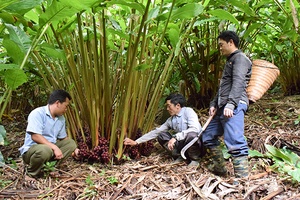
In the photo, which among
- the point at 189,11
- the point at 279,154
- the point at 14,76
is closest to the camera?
the point at 14,76

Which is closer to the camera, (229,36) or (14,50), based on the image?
(14,50)

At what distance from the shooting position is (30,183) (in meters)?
1.50

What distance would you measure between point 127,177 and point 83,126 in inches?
18.2

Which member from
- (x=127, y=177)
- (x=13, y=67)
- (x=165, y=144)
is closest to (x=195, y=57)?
(x=165, y=144)

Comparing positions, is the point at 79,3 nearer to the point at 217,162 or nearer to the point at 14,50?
the point at 14,50

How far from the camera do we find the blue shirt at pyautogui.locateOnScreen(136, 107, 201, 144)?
5.91 ft

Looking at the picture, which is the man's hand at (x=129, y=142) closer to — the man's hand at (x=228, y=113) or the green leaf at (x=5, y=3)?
the man's hand at (x=228, y=113)

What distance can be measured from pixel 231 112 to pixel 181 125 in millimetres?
424

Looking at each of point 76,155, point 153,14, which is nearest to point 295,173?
point 153,14

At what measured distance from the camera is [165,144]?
6.29ft

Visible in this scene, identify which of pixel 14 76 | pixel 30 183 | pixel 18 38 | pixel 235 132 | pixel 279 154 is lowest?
pixel 30 183

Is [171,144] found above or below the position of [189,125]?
below

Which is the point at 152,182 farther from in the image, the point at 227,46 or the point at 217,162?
the point at 227,46

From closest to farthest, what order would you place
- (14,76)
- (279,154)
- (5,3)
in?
(5,3) → (14,76) → (279,154)
